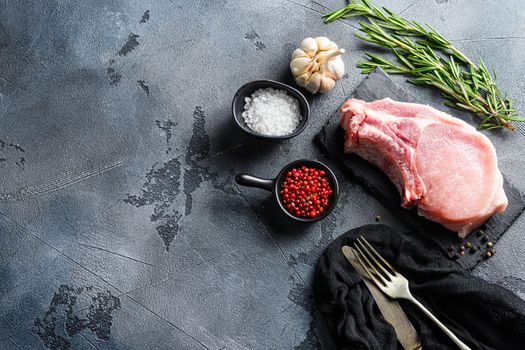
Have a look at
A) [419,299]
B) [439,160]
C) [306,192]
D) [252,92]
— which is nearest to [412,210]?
[439,160]

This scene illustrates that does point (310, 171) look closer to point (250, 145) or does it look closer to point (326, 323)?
point (250, 145)

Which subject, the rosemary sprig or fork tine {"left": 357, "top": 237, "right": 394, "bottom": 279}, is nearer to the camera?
fork tine {"left": 357, "top": 237, "right": 394, "bottom": 279}

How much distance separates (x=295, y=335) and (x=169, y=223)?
67cm

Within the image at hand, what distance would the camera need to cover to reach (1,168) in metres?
2.41

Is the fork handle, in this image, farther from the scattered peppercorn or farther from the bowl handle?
the bowl handle

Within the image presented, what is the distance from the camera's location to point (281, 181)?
2322 millimetres

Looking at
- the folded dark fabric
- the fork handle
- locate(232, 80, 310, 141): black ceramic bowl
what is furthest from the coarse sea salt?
the fork handle

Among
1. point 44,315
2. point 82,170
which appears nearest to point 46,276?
point 44,315

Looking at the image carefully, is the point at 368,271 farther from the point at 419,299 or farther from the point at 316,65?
the point at 316,65

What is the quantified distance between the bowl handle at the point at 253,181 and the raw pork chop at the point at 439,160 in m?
0.36

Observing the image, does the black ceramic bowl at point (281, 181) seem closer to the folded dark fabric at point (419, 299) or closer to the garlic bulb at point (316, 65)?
the folded dark fabric at point (419, 299)

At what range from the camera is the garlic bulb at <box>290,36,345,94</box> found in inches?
93.7

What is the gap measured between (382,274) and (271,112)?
77cm

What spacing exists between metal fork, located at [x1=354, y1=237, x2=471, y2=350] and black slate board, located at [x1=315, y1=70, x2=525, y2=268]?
20 centimetres
